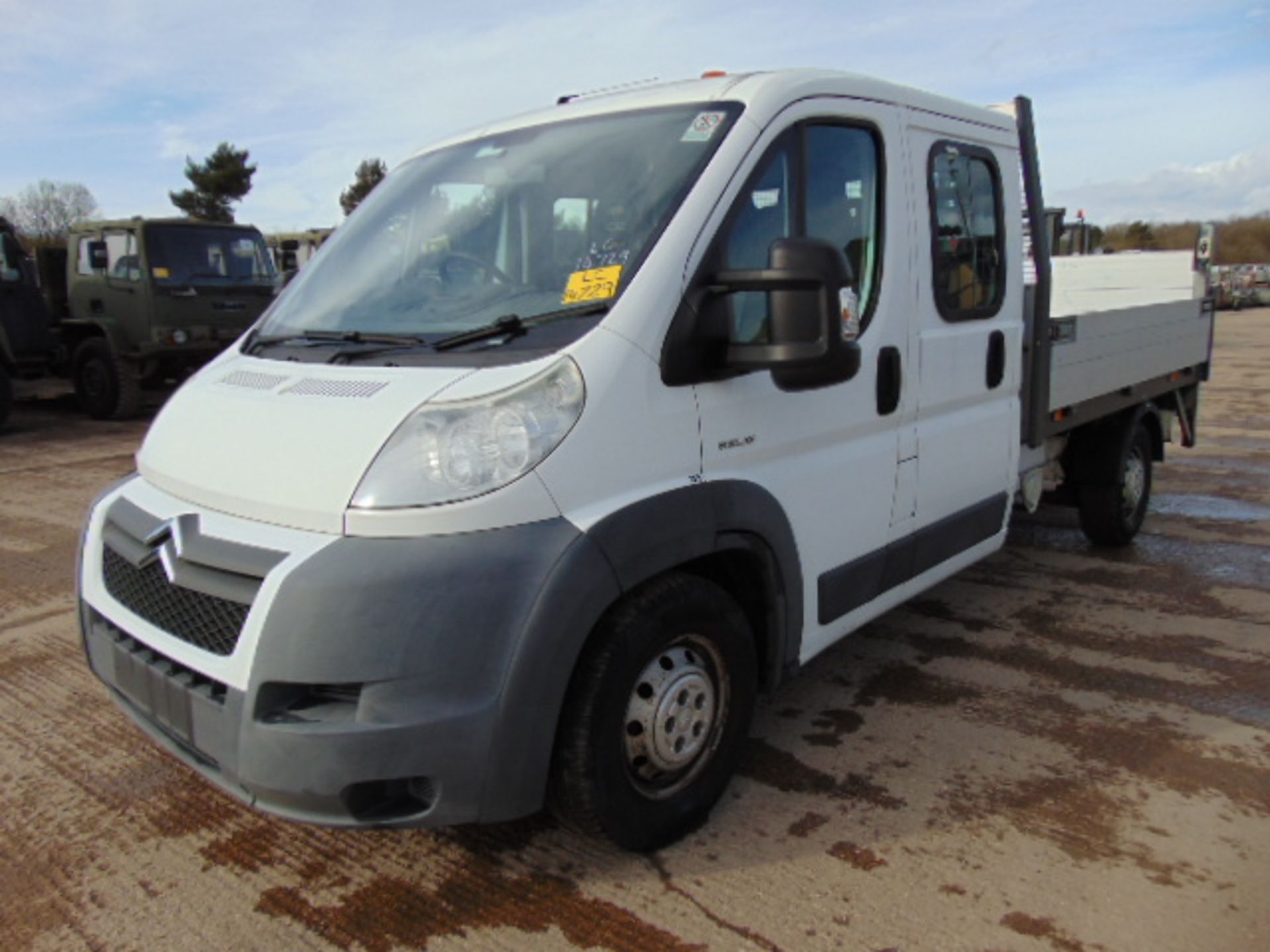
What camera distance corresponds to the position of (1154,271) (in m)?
6.35

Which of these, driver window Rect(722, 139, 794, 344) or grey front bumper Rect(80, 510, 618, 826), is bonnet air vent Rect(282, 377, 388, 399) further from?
driver window Rect(722, 139, 794, 344)

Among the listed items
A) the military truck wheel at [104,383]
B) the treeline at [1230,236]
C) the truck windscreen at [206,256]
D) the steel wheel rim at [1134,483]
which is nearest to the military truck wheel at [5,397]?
the military truck wheel at [104,383]

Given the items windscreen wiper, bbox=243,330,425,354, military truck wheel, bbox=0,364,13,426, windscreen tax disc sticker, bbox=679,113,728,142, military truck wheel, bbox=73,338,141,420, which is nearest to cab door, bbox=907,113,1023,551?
windscreen tax disc sticker, bbox=679,113,728,142

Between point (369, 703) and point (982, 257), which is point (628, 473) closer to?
point (369, 703)

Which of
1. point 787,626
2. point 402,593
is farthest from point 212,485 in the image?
point 787,626

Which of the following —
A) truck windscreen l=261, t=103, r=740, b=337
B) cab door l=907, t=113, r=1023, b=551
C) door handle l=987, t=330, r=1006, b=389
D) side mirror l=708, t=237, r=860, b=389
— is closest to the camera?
side mirror l=708, t=237, r=860, b=389

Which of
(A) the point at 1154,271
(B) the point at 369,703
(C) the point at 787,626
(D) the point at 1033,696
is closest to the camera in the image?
(B) the point at 369,703

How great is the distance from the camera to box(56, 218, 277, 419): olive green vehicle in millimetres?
11133

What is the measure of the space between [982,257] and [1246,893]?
2.32 meters

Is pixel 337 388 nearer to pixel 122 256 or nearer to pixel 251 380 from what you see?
pixel 251 380

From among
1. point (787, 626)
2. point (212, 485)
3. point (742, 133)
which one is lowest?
point (787, 626)

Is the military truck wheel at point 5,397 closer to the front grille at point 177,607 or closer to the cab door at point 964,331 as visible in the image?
the front grille at point 177,607

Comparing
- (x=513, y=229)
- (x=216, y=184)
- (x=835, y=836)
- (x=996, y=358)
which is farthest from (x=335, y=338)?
(x=216, y=184)

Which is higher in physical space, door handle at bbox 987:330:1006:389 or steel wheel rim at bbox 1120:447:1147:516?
door handle at bbox 987:330:1006:389
